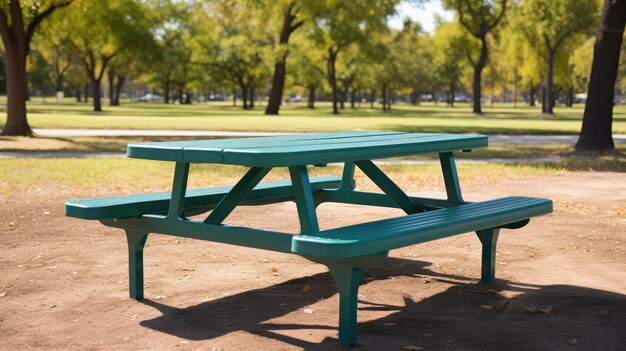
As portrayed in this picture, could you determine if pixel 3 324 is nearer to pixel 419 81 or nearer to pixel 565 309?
pixel 565 309

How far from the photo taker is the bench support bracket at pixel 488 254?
5559 millimetres

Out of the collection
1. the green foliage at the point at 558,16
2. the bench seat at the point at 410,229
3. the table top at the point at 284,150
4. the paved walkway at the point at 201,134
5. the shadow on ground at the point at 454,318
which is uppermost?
the green foliage at the point at 558,16

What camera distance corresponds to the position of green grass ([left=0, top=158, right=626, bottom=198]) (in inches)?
437

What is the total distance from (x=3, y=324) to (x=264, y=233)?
1564mm

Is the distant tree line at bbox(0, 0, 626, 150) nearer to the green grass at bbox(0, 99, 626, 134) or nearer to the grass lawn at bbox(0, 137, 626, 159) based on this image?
the grass lawn at bbox(0, 137, 626, 159)

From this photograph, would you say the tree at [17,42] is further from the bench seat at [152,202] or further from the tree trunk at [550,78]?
the tree trunk at [550,78]

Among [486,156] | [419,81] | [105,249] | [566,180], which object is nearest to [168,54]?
[419,81]

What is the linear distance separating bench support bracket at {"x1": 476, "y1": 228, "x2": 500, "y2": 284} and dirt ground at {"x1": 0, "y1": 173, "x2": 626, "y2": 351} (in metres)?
0.09

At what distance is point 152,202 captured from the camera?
5191 millimetres

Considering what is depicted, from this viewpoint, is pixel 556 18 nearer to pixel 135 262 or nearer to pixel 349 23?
pixel 349 23

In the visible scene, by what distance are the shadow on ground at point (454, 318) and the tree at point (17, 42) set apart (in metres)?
17.6

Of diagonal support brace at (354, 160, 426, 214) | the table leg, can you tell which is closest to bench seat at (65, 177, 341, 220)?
diagonal support brace at (354, 160, 426, 214)

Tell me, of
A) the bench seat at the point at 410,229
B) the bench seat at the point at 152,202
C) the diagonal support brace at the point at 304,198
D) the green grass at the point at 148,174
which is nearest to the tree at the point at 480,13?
the green grass at the point at 148,174

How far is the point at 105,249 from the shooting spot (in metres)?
6.80
